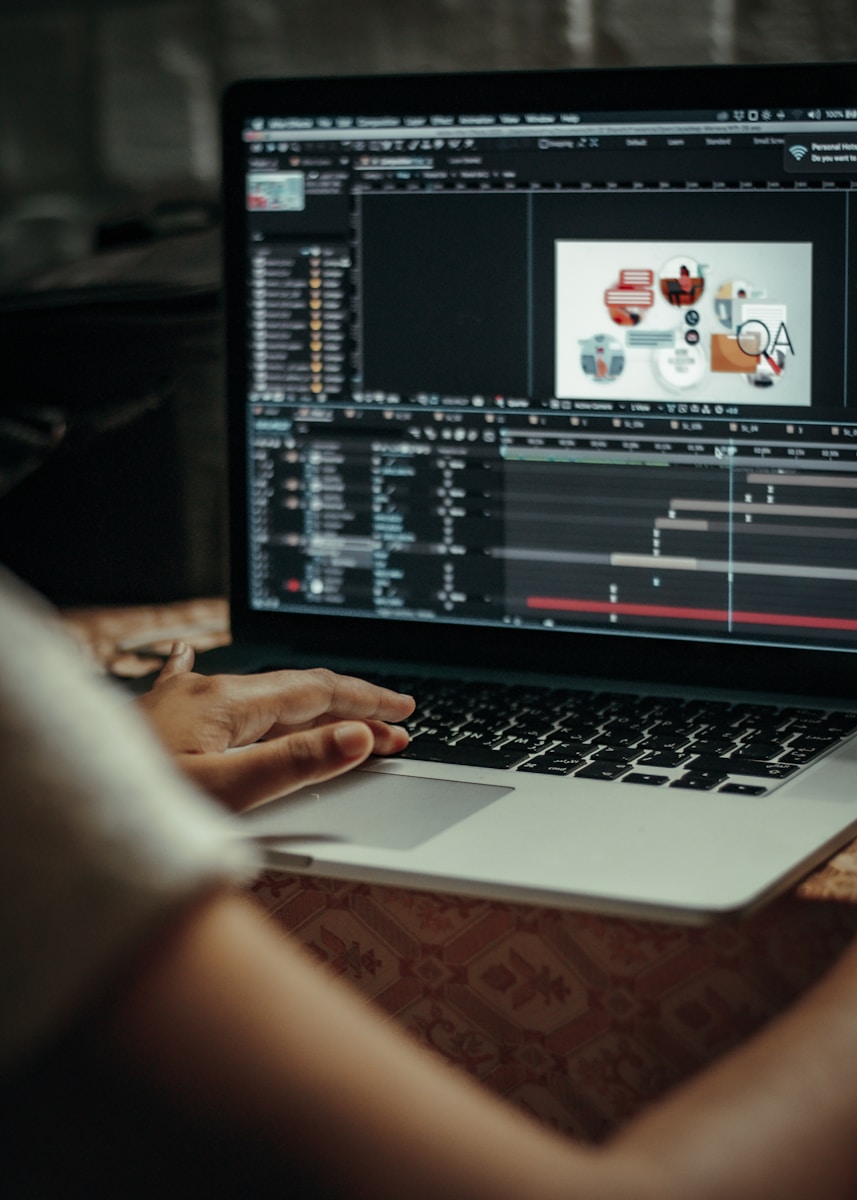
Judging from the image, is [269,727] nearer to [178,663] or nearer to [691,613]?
[178,663]

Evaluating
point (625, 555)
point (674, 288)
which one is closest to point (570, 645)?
point (625, 555)

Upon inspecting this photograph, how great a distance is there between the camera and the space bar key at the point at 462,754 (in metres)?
0.83

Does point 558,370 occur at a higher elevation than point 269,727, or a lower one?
higher

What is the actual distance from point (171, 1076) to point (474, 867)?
0.99 feet

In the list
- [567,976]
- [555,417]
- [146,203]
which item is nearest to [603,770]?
[567,976]

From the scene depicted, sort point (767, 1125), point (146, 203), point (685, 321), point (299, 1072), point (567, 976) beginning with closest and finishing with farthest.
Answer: point (299, 1072), point (767, 1125), point (567, 976), point (685, 321), point (146, 203)

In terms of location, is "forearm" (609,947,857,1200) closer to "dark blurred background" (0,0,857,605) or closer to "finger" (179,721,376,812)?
"finger" (179,721,376,812)

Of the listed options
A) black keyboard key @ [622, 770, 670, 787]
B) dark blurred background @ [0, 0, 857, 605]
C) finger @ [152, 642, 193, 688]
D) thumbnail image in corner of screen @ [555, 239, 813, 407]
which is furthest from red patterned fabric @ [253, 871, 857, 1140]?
dark blurred background @ [0, 0, 857, 605]

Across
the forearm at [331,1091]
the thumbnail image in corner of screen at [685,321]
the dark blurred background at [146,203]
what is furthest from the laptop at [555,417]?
the forearm at [331,1091]

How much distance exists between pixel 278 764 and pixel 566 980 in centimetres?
19

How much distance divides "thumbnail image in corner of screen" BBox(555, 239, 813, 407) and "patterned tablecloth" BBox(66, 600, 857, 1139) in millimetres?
332

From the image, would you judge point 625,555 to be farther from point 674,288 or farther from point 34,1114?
point 34,1114

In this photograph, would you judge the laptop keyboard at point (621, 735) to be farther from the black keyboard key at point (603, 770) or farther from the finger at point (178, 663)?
the finger at point (178, 663)

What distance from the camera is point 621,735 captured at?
87 cm
